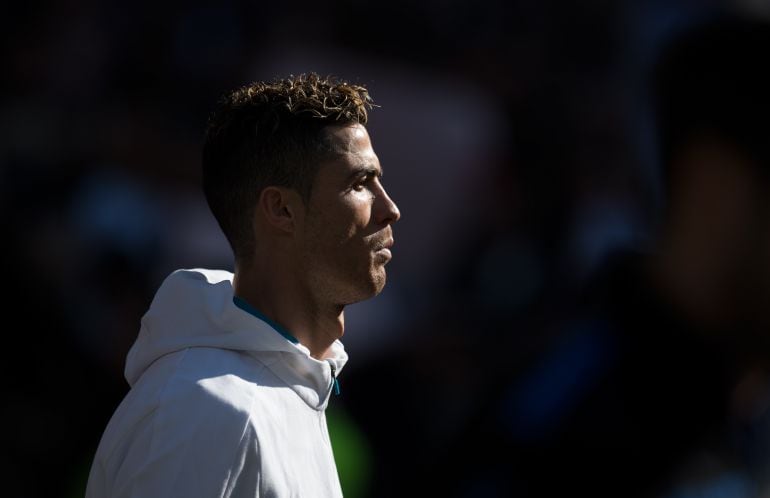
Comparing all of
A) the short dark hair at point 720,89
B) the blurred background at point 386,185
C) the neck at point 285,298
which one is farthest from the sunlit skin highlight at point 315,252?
the blurred background at point 386,185

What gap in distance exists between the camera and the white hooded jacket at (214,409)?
199cm

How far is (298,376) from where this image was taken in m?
2.31

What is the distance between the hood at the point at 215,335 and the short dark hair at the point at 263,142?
15cm

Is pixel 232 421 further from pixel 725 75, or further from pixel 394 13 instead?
pixel 394 13

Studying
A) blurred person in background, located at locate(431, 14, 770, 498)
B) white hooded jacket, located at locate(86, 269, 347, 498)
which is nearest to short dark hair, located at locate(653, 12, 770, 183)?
blurred person in background, located at locate(431, 14, 770, 498)

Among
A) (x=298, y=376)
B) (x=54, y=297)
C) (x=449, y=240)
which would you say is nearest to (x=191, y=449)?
(x=298, y=376)

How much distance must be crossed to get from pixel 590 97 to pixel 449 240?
1238mm

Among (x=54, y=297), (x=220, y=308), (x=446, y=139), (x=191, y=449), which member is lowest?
(x=54, y=297)

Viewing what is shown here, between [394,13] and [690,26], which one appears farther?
[394,13]

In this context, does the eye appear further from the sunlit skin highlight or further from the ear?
the ear

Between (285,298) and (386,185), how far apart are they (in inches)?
157

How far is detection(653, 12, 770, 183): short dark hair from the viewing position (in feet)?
5.20

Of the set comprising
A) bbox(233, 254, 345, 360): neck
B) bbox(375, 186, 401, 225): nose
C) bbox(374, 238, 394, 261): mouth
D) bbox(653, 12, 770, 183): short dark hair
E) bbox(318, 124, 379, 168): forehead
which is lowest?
bbox(233, 254, 345, 360): neck

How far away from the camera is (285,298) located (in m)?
2.35
